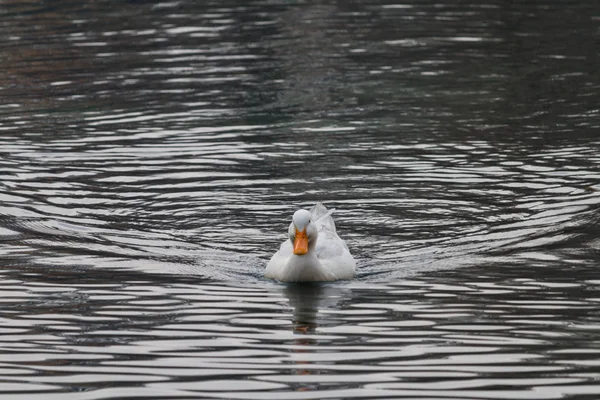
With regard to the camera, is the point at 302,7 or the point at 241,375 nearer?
the point at 241,375

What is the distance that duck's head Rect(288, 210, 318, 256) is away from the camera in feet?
47.6

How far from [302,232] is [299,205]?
322 centimetres

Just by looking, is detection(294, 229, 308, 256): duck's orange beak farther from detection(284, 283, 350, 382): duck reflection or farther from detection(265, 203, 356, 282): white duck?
detection(284, 283, 350, 382): duck reflection

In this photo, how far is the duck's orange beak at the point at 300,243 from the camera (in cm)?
1441

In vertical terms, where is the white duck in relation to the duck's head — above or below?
below

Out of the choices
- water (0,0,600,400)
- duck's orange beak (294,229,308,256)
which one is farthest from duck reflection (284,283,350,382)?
duck's orange beak (294,229,308,256)

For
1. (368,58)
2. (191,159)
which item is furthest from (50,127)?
(368,58)

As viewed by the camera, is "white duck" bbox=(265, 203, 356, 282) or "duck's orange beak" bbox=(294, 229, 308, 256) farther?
"white duck" bbox=(265, 203, 356, 282)

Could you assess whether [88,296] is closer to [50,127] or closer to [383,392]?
[383,392]

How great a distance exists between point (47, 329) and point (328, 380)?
9.96 ft

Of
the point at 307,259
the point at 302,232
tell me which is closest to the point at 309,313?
the point at 307,259

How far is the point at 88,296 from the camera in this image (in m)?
13.9

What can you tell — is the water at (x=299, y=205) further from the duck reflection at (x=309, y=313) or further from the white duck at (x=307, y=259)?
the white duck at (x=307, y=259)

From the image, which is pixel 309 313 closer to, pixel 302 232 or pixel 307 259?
pixel 307 259
